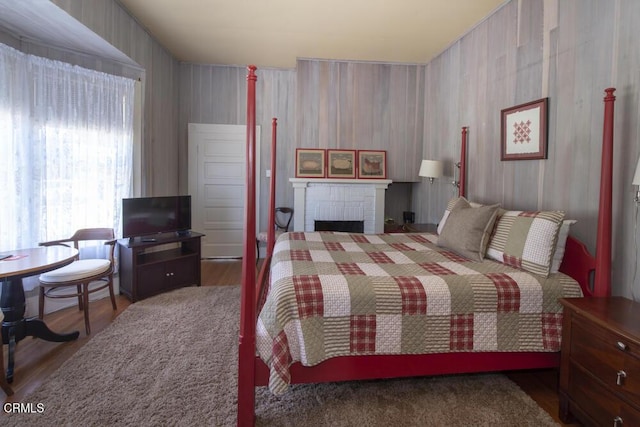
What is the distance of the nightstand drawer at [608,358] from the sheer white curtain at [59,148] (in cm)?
366

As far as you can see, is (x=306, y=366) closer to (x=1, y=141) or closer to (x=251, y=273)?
(x=251, y=273)

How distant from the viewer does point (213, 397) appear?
5.83 feet

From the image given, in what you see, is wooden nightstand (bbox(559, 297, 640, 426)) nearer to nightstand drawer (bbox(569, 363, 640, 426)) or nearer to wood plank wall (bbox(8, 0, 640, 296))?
nightstand drawer (bbox(569, 363, 640, 426))

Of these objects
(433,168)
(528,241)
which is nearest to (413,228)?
(433,168)

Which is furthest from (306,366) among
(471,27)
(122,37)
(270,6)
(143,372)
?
A: (471,27)

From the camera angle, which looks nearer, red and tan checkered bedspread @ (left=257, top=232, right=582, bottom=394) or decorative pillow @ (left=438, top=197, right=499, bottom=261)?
red and tan checkered bedspread @ (left=257, top=232, right=582, bottom=394)

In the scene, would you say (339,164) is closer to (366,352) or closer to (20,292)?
(366,352)

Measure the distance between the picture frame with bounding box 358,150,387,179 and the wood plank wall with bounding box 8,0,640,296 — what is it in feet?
0.44

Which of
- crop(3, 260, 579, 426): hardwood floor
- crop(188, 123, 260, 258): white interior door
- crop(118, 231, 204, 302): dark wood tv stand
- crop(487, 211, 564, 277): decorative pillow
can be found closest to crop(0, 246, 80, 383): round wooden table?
crop(3, 260, 579, 426): hardwood floor

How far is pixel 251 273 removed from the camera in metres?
1.48

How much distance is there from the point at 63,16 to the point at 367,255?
2.68m

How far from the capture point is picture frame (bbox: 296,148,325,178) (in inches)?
171

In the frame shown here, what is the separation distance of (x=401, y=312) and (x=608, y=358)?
0.84 meters

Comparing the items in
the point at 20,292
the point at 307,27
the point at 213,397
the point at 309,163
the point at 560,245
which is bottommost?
the point at 213,397
